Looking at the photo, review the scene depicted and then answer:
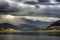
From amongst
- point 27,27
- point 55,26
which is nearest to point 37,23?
point 27,27

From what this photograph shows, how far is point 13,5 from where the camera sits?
395cm

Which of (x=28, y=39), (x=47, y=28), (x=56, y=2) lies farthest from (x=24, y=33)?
(x=56, y=2)

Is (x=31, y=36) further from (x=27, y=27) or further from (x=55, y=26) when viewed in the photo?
(x=55, y=26)

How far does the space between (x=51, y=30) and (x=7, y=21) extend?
2.55ft

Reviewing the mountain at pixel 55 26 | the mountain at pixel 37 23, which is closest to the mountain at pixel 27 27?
the mountain at pixel 37 23

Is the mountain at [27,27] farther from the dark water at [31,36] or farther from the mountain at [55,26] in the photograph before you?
the mountain at [55,26]

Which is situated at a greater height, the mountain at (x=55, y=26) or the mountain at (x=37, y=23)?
the mountain at (x=37, y=23)

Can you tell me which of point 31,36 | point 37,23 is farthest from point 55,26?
point 31,36

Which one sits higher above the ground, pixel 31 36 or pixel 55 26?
pixel 55 26

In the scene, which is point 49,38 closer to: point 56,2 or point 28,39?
point 28,39

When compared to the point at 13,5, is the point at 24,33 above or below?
below

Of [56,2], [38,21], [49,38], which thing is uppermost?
[56,2]

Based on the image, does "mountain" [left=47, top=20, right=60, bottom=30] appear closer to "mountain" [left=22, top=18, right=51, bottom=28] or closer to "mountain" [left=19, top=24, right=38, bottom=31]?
"mountain" [left=22, top=18, right=51, bottom=28]

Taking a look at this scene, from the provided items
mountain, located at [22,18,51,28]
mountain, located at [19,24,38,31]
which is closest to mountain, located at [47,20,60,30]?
mountain, located at [22,18,51,28]
